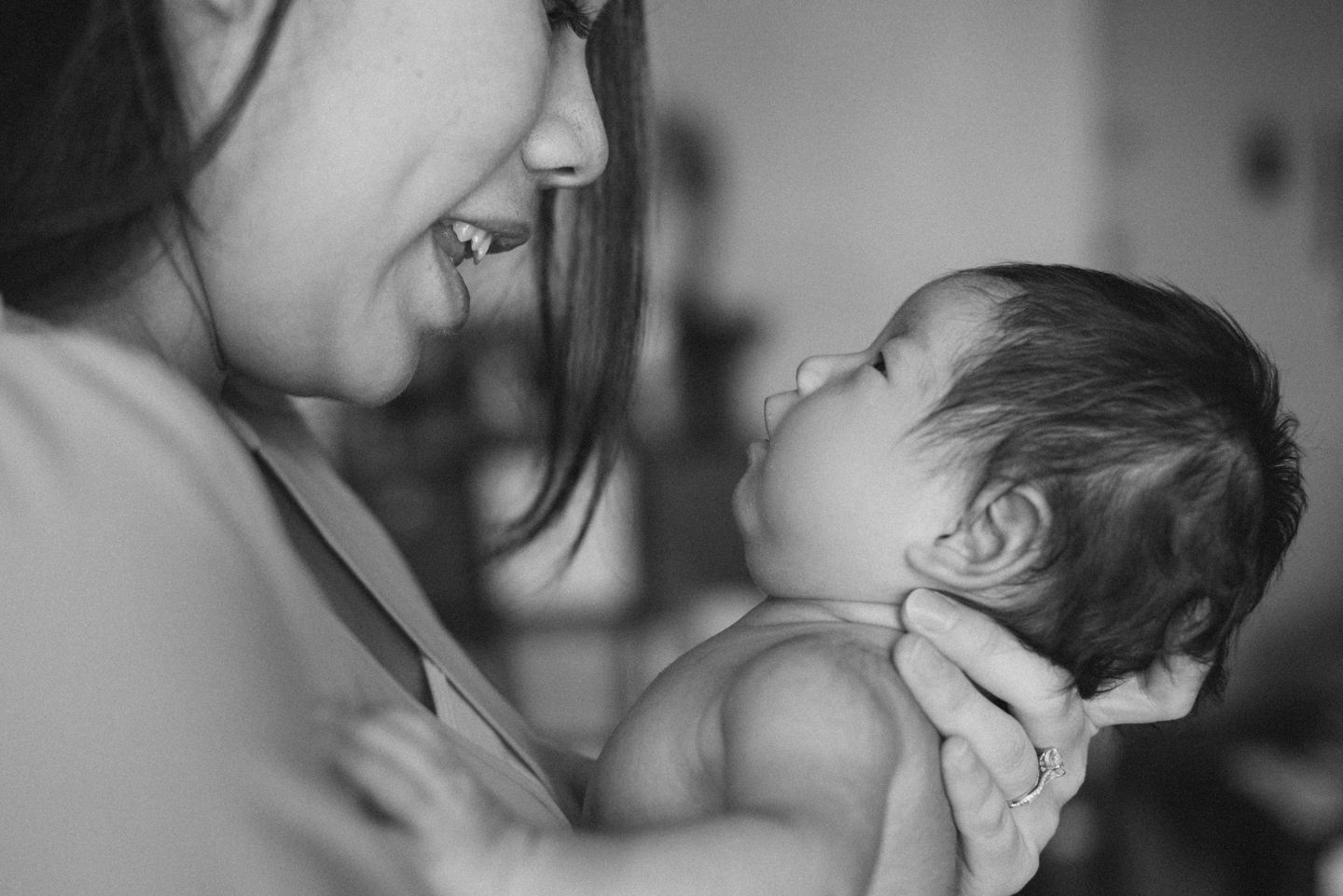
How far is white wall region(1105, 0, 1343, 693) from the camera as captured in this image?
4.39 metres

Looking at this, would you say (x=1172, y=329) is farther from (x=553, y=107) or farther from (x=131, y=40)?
(x=131, y=40)

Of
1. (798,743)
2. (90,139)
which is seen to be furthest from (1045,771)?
(90,139)

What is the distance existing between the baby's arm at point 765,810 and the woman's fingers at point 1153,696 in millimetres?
218

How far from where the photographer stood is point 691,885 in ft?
2.21

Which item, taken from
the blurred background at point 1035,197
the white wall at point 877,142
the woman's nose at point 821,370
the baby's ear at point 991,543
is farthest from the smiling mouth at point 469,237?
the white wall at point 877,142

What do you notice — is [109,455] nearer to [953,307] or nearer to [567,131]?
[567,131]

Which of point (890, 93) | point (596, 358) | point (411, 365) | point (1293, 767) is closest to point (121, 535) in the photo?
point (411, 365)

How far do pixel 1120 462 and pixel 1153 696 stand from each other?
22 centimetres

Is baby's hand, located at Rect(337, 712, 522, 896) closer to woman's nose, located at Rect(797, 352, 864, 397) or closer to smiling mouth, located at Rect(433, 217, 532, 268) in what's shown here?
smiling mouth, located at Rect(433, 217, 532, 268)

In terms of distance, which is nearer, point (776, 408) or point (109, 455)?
point (109, 455)

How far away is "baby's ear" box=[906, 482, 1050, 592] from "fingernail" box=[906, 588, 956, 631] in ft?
0.12

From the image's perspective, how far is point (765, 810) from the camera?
28.9 inches

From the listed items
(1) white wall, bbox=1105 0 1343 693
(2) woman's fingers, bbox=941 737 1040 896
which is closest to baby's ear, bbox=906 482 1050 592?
(2) woman's fingers, bbox=941 737 1040 896

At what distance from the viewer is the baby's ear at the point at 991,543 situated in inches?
36.2
